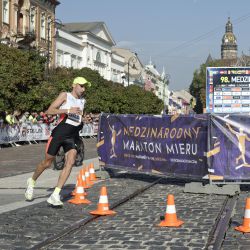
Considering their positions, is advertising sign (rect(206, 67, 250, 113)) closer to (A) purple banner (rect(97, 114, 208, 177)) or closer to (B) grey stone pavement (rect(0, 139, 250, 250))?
(A) purple banner (rect(97, 114, 208, 177))

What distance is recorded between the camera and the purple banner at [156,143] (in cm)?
1043

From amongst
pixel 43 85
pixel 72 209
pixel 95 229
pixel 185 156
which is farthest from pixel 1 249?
pixel 43 85

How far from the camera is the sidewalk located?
8492 mm

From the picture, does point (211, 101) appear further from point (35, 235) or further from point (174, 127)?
point (35, 235)

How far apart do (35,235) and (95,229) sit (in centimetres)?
78

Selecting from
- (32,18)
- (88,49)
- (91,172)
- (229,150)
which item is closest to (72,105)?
(229,150)

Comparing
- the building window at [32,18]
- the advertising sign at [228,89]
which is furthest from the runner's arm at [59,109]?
the building window at [32,18]

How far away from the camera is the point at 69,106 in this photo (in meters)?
8.17

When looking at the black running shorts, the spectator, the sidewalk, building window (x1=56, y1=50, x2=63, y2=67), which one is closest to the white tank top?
the black running shorts

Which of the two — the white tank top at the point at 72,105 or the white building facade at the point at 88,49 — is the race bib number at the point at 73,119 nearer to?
the white tank top at the point at 72,105

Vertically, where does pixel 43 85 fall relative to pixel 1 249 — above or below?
above

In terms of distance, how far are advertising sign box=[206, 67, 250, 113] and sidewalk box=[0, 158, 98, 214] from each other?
961 cm

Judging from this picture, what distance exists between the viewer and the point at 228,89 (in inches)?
877

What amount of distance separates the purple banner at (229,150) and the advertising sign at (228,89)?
40.0ft
